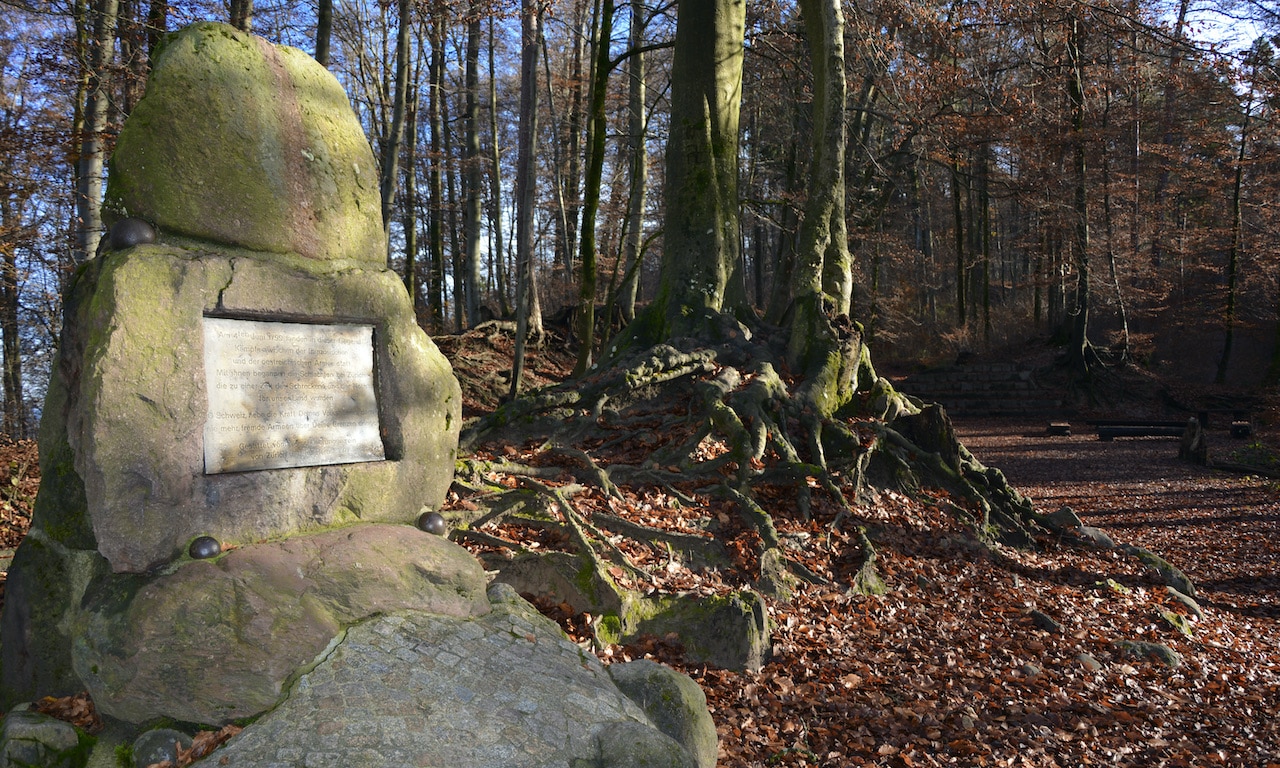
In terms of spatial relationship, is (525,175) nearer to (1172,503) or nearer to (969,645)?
(969,645)

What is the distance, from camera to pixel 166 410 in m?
3.48

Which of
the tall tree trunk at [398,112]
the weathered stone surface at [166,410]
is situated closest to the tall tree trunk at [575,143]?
the tall tree trunk at [398,112]

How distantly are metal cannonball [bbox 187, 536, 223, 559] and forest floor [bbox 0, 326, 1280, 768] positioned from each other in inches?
82.3

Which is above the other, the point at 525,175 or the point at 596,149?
the point at 596,149

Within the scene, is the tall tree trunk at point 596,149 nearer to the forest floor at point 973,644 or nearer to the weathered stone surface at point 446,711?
the forest floor at point 973,644

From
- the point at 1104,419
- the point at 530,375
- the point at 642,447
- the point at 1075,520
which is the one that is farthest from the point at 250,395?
the point at 1104,419

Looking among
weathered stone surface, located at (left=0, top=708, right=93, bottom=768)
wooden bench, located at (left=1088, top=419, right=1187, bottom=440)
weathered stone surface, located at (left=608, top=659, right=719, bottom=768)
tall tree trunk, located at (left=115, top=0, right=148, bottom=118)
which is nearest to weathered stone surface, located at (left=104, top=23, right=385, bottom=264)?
weathered stone surface, located at (left=0, top=708, right=93, bottom=768)

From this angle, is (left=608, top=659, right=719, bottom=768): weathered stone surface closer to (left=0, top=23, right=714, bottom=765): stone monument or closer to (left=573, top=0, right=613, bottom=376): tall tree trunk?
(left=0, top=23, right=714, bottom=765): stone monument

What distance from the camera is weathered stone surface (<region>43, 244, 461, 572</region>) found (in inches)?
132

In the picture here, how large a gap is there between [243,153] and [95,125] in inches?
256

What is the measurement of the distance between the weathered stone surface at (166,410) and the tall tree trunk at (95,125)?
6084 mm

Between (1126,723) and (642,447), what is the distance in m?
4.51

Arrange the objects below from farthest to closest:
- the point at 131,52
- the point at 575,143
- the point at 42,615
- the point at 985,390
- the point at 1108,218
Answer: the point at 575,143
the point at 985,390
the point at 1108,218
the point at 131,52
the point at 42,615

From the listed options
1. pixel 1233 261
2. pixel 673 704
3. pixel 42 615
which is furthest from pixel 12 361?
pixel 1233 261
